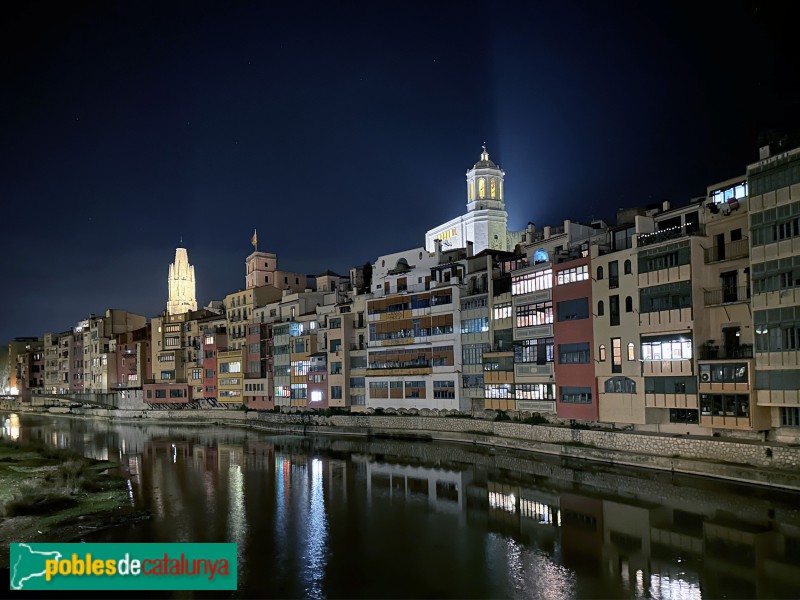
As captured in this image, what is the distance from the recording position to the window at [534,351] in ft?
144

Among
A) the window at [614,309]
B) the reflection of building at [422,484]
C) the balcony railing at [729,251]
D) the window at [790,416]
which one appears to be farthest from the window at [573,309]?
the window at [790,416]

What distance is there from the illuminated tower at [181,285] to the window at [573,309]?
12050 cm

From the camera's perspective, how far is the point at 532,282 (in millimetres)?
45219

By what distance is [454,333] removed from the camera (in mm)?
52531

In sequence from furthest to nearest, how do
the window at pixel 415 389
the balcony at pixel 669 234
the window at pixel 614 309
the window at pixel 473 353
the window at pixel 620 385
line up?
the window at pixel 415 389, the window at pixel 473 353, the window at pixel 614 309, the window at pixel 620 385, the balcony at pixel 669 234

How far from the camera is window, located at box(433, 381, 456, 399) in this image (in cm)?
5206

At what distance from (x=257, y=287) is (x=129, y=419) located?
25723 millimetres

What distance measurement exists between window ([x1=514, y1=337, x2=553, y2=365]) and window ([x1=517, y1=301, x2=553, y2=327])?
1.19 m

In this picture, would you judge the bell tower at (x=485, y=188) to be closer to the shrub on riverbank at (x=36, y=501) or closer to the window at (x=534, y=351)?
the window at (x=534, y=351)

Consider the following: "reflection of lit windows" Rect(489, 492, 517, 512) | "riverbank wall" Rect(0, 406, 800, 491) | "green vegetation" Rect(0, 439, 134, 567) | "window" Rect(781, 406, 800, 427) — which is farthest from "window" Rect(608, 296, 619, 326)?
"green vegetation" Rect(0, 439, 134, 567)

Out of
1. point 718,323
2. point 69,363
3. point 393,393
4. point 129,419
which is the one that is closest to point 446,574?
point 718,323

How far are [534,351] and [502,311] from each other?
462cm

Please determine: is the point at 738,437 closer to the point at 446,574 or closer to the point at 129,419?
the point at 446,574

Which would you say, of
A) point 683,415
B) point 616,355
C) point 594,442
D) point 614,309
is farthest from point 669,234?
point 594,442
